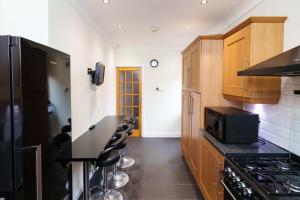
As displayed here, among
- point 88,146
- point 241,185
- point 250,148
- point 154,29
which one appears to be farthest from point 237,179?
point 154,29

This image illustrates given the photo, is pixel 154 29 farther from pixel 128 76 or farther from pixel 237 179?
pixel 237 179

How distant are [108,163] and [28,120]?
1373 mm

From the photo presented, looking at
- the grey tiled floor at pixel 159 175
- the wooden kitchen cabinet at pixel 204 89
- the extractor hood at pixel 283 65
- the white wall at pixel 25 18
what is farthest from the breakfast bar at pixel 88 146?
the extractor hood at pixel 283 65

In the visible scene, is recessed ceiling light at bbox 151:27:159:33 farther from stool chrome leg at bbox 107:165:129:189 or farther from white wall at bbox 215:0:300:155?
stool chrome leg at bbox 107:165:129:189

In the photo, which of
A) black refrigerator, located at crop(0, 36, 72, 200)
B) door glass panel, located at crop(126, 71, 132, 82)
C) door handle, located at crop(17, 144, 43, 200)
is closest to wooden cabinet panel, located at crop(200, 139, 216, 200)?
black refrigerator, located at crop(0, 36, 72, 200)

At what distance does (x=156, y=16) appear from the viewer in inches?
139

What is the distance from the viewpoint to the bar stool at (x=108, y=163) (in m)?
2.31

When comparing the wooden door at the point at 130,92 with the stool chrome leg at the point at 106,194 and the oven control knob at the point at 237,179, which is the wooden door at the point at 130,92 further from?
the oven control knob at the point at 237,179

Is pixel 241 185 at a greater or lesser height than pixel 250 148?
lesser

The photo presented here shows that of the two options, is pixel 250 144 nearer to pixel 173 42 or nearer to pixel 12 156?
pixel 12 156

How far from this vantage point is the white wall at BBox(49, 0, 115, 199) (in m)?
2.31

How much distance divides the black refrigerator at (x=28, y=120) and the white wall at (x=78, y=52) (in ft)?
3.07

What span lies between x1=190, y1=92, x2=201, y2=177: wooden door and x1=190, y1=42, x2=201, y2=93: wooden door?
0.13 m

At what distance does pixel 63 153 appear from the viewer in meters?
1.74
